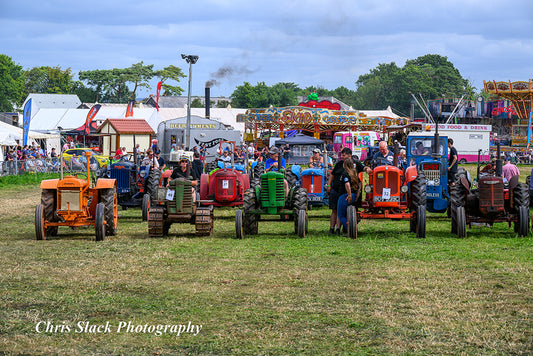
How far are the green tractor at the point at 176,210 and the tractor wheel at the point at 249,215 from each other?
756mm

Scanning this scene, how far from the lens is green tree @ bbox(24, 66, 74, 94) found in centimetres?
11262

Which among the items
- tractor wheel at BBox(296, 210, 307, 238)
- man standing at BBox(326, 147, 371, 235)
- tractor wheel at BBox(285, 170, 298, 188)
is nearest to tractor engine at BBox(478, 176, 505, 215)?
man standing at BBox(326, 147, 371, 235)

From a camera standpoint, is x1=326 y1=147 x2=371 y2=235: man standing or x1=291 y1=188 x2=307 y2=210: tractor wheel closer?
x1=326 y1=147 x2=371 y2=235: man standing

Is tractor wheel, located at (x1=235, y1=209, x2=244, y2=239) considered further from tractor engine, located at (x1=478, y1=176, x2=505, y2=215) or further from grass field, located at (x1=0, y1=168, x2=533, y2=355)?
tractor engine, located at (x1=478, y1=176, x2=505, y2=215)

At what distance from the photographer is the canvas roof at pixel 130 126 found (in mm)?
44156

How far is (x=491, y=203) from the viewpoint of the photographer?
43.3 ft

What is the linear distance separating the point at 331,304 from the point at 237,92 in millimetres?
106930

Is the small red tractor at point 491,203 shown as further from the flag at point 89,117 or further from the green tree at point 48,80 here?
the green tree at point 48,80

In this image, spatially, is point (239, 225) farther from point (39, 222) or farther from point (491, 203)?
point (491, 203)

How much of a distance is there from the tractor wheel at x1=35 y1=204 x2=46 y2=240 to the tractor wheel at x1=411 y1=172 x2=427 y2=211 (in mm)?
6848

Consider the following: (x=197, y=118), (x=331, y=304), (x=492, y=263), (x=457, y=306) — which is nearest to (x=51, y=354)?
(x=331, y=304)

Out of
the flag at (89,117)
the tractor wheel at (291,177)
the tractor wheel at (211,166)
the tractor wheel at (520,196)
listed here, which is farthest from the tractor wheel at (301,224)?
the flag at (89,117)

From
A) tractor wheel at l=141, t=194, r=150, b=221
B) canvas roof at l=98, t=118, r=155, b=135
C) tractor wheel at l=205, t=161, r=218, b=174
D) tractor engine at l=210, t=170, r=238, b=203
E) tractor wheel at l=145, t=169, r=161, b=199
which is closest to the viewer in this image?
tractor engine at l=210, t=170, r=238, b=203

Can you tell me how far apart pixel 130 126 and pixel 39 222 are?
3289 cm
